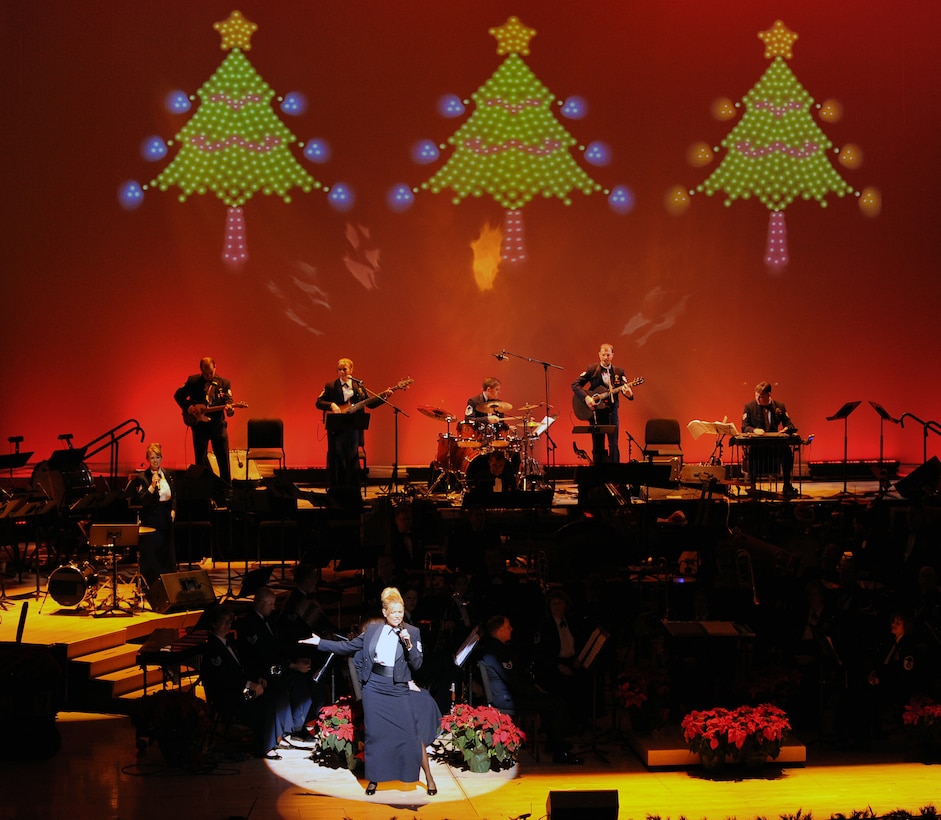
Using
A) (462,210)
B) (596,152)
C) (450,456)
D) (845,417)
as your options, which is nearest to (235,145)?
(462,210)

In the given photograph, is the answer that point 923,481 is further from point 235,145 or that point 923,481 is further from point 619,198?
point 235,145

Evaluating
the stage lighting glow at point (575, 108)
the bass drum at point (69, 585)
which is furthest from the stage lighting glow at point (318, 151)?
the bass drum at point (69, 585)

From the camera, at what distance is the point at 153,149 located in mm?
15055

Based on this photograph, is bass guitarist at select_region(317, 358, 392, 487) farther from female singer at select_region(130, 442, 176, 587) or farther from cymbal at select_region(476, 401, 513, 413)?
female singer at select_region(130, 442, 176, 587)

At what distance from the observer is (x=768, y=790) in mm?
7793

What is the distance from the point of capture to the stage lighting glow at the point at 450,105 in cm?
1542

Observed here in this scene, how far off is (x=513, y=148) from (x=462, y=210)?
3.55ft

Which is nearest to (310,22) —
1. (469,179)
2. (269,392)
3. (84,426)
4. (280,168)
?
(280,168)

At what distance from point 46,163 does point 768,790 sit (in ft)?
38.5

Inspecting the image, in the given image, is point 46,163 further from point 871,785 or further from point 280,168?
point 871,785

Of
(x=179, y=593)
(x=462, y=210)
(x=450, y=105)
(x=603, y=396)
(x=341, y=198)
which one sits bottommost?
(x=179, y=593)

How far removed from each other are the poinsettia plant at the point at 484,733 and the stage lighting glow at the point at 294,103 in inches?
374

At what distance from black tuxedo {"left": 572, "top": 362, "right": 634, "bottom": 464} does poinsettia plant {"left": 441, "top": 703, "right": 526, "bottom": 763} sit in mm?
5704

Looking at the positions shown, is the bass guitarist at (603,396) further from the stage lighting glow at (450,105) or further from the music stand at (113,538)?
the music stand at (113,538)
